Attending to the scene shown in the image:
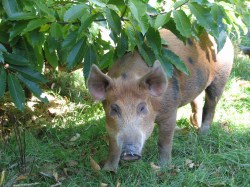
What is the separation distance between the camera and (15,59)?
3719mm

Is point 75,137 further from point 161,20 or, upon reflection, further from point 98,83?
point 161,20

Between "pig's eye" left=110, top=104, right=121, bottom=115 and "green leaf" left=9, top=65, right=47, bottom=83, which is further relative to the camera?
"pig's eye" left=110, top=104, right=121, bottom=115

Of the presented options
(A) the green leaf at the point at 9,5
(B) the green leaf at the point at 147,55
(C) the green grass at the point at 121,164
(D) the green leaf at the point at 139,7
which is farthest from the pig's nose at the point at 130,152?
(A) the green leaf at the point at 9,5

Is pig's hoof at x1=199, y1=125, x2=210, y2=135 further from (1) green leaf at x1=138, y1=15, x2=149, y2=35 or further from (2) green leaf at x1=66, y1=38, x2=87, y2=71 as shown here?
(1) green leaf at x1=138, y1=15, x2=149, y2=35

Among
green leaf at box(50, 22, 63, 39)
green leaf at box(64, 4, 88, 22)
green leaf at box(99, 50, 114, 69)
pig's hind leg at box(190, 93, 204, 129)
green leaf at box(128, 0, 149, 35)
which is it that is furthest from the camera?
pig's hind leg at box(190, 93, 204, 129)

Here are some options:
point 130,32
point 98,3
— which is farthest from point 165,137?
point 98,3

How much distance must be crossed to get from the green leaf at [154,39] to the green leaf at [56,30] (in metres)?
0.67

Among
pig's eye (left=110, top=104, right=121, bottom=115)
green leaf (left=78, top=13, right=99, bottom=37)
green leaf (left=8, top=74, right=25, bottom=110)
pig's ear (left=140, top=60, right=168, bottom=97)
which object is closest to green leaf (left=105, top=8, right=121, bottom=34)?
green leaf (left=78, top=13, right=99, bottom=37)

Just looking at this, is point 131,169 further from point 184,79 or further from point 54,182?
point 184,79

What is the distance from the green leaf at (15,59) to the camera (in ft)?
12.2

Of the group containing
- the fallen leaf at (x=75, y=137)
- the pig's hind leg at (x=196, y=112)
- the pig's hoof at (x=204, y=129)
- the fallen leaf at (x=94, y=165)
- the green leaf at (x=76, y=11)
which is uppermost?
the green leaf at (x=76, y=11)

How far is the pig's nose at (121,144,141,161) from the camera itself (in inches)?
147

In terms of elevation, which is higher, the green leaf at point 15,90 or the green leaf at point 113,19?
the green leaf at point 113,19

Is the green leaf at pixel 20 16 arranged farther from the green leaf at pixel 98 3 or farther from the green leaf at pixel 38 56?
the green leaf at pixel 38 56
